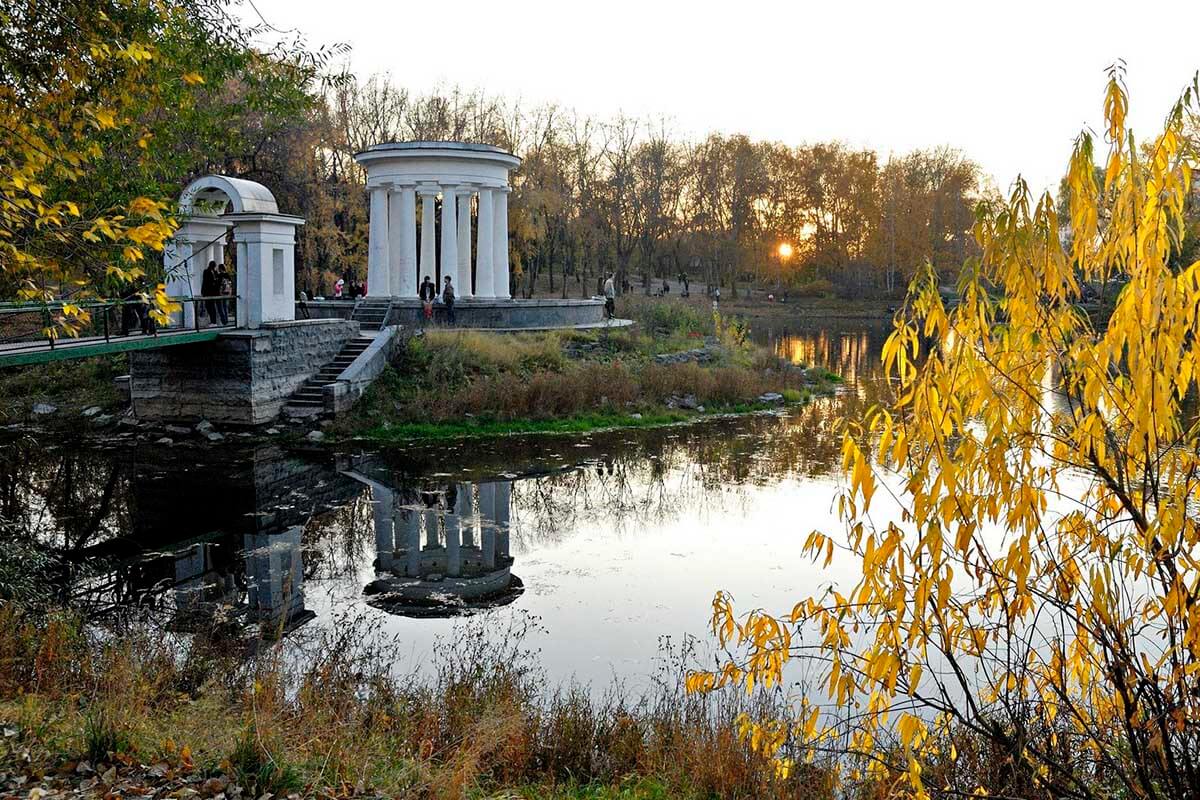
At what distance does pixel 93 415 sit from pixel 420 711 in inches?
698

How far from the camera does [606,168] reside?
6469 centimetres

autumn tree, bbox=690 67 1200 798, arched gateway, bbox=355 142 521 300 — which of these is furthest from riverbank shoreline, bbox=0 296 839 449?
autumn tree, bbox=690 67 1200 798

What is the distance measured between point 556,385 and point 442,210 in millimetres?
8805

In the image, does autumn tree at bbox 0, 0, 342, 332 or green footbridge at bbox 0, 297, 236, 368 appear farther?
green footbridge at bbox 0, 297, 236, 368

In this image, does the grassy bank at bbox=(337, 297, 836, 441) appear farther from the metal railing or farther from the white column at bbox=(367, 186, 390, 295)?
the white column at bbox=(367, 186, 390, 295)

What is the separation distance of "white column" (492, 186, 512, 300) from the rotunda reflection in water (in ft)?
48.0

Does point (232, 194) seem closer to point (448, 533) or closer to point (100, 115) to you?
point (448, 533)

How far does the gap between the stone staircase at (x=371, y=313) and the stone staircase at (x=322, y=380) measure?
→ 5.44 feet

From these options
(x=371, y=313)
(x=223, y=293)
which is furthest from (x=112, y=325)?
(x=371, y=313)

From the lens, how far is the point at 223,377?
20.9 metres

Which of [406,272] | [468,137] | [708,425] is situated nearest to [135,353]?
[406,272]

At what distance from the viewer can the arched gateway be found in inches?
1119

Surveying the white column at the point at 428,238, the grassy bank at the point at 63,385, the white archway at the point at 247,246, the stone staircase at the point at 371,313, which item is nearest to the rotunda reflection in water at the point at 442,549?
the white archway at the point at 247,246

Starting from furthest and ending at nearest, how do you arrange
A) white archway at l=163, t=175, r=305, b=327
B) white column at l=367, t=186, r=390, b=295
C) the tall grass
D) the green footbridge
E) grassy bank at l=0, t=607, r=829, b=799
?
white column at l=367, t=186, r=390, b=295 < the tall grass < white archway at l=163, t=175, r=305, b=327 < the green footbridge < grassy bank at l=0, t=607, r=829, b=799
